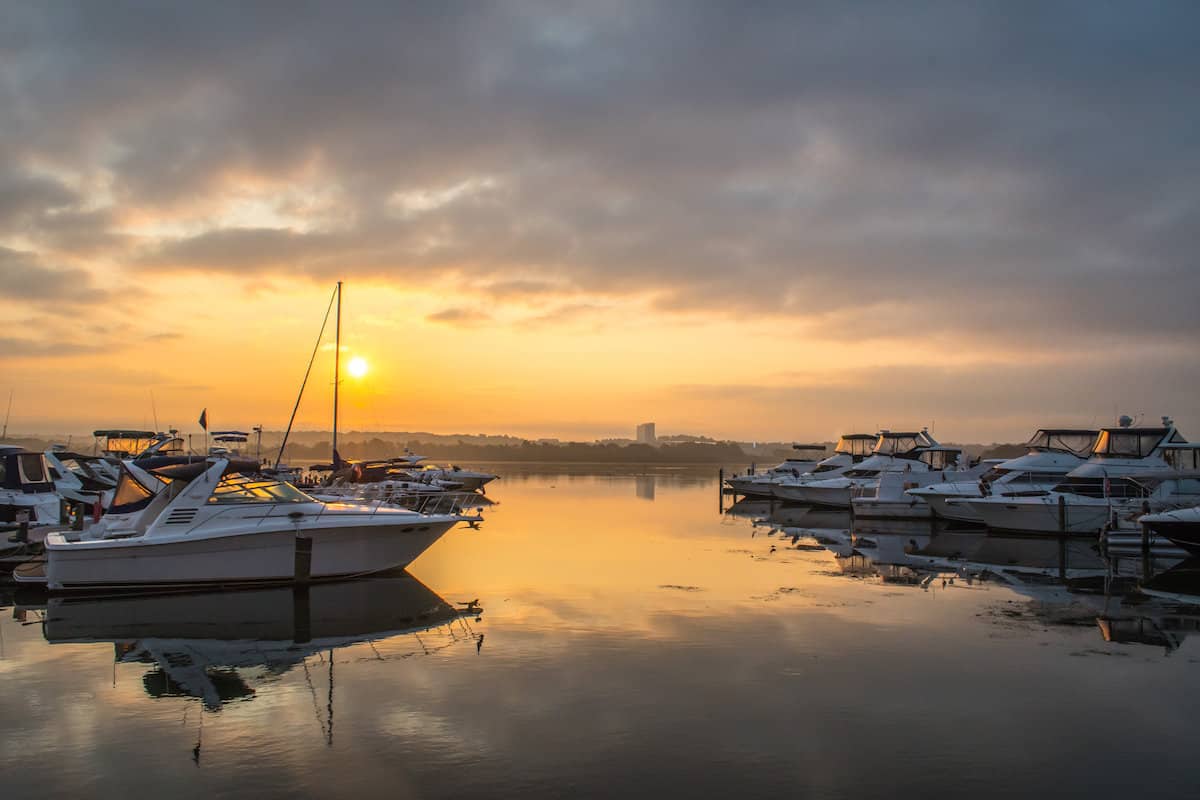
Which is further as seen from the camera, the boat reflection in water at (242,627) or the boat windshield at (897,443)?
the boat windshield at (897,443)

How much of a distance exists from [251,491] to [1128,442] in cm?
2937

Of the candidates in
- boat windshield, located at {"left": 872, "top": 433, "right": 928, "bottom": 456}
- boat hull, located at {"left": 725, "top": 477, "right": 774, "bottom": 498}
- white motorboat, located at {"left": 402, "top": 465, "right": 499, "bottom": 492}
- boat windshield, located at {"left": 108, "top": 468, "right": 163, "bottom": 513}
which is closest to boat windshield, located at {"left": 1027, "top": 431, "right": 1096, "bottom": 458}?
boat windshield, located at {"left": 872, "top": 433, "right": 928, "bottom": 456}

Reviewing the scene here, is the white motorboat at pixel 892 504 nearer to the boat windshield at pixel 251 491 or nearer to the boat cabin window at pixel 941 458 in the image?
the boat cabin window at pixel 941 458

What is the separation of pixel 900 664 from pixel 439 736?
6631 mm

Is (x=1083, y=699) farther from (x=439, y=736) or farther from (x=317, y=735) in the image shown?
(x=317, y=735)

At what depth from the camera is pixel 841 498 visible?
4528 cm

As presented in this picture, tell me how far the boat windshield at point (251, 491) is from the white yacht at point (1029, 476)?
2434 cm

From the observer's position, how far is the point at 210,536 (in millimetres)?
17516

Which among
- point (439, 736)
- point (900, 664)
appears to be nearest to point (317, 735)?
point (439, 736)

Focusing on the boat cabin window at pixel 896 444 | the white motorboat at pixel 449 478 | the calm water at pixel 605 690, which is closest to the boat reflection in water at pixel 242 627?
the calm water at pixel 605 690

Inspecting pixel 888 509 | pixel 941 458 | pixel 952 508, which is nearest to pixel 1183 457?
pixel 952 508

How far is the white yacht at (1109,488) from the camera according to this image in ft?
97.3

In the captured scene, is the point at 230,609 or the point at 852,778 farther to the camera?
the point at 230,609

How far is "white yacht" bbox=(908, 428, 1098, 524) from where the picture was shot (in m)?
33.2
